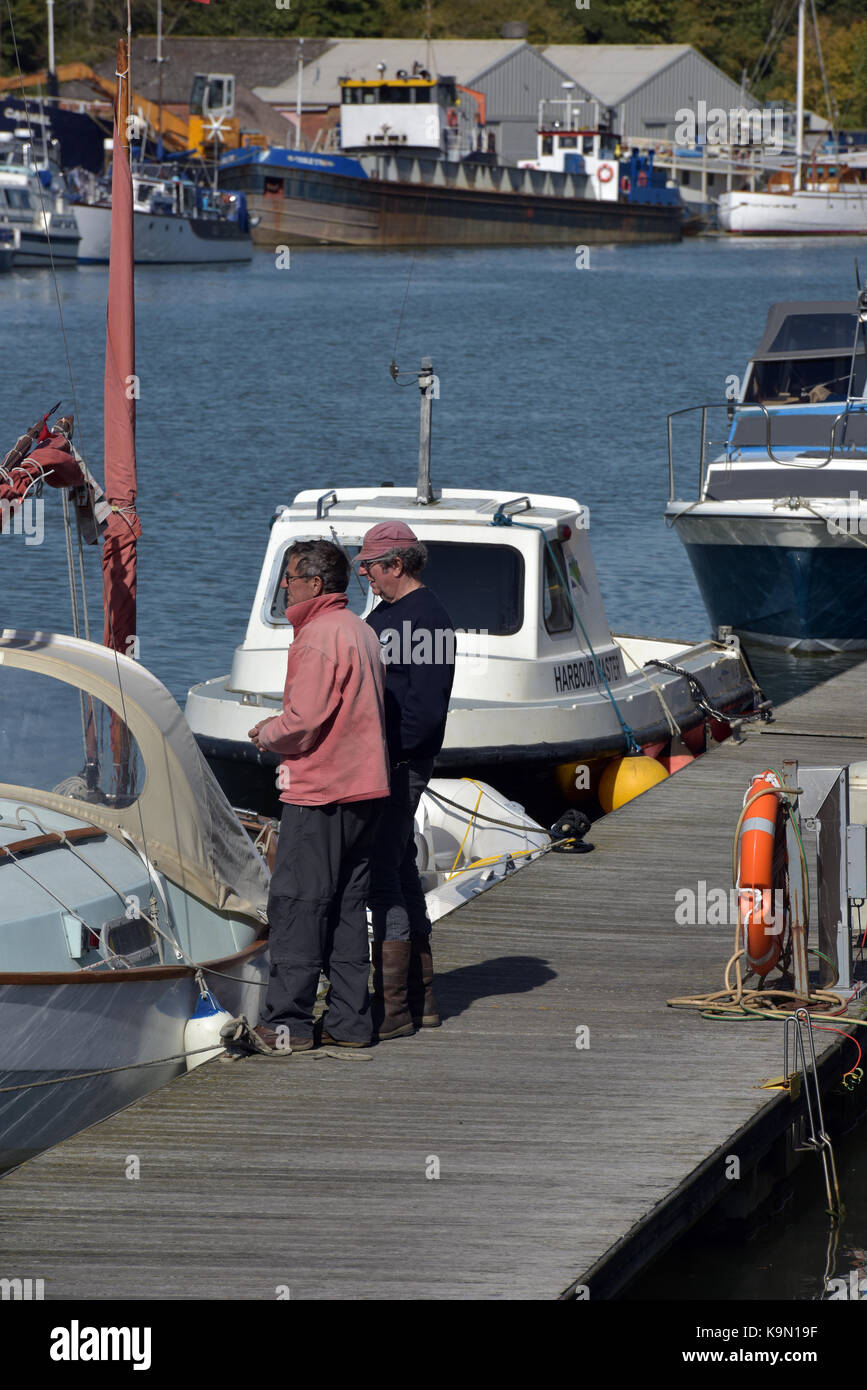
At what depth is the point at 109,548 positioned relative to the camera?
10.8 m

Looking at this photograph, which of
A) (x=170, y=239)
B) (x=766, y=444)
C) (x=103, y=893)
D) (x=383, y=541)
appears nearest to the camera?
(x=383, y=541)

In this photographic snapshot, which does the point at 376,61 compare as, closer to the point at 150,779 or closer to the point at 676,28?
the point at 676,28

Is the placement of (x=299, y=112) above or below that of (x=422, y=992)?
above

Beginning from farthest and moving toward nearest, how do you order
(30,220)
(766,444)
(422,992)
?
(30,220), (766,444), (422,992)

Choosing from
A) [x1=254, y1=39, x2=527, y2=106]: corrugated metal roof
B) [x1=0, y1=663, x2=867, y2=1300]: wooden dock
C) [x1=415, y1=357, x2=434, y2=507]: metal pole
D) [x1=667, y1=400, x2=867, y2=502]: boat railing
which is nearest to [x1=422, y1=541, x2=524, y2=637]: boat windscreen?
[x1=415, y1=357, x2=434, y2=507]: metal pole

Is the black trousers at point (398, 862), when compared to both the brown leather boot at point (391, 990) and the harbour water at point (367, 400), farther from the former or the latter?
the harbour water at point (367, 400)

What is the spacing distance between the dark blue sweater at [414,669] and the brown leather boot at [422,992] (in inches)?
37.1

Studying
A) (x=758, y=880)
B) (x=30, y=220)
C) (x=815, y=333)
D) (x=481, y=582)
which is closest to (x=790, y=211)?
(x=30, y=220)

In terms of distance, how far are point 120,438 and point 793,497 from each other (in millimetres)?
9814

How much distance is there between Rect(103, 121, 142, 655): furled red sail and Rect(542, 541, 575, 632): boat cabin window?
2929mm

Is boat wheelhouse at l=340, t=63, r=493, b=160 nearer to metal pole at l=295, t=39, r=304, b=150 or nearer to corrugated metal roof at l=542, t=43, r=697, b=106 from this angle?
metal pole at l=295, t=39, r=304, b=150

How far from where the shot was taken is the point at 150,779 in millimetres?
7875

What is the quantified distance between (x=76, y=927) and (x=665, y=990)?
2677 mm

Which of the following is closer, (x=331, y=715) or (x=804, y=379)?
(x=331, y=715)
